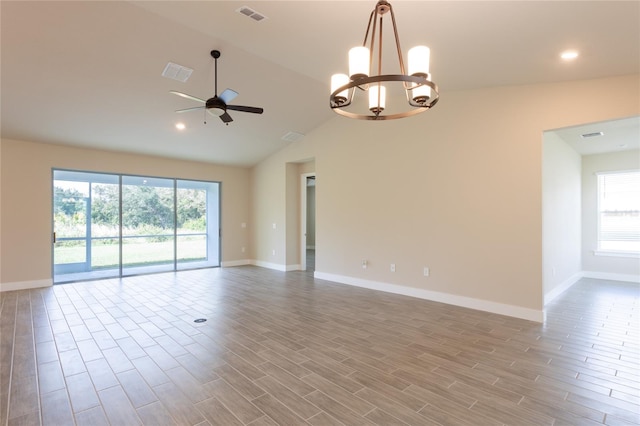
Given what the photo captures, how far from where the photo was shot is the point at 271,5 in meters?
2.97

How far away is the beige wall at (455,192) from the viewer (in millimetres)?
4054

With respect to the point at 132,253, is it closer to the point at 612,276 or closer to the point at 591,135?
the point at 591,135

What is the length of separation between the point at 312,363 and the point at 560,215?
17.6 ft

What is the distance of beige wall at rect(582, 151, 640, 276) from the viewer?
6391 mm

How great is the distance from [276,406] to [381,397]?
0.80m

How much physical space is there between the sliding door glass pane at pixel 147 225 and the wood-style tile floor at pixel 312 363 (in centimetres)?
223

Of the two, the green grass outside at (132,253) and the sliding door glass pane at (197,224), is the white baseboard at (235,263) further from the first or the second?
the green grass outside at (132,253)

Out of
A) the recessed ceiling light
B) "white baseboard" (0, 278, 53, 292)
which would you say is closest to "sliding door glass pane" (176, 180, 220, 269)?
"white baseboard" (0, 278, 53, 292)

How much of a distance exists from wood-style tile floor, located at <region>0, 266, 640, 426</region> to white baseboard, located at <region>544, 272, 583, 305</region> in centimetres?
22

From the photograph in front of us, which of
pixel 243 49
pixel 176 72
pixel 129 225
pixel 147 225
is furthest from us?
pixel 147 225

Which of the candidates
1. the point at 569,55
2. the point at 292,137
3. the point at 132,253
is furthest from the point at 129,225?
the point at 569,55

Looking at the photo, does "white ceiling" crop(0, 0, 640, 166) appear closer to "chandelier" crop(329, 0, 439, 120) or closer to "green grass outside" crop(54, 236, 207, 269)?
"chandelier" crop(329, 0, 439, 120)

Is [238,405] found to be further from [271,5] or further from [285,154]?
[285,154]

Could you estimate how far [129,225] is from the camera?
710 centimetres
